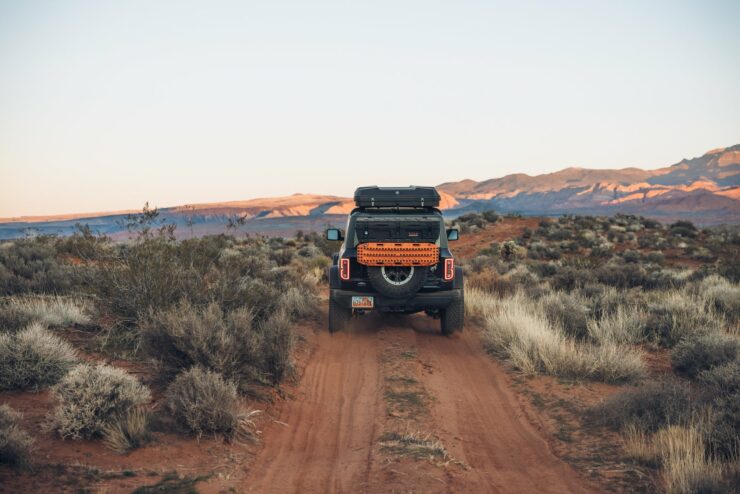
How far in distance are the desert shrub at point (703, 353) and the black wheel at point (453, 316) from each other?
3477 mm

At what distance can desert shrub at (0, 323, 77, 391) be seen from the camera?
236 inches

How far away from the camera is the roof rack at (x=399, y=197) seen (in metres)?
10.8

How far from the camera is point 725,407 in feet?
17.8

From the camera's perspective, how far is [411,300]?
384 inches

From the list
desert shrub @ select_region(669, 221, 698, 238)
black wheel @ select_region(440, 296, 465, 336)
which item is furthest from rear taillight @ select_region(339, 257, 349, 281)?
desert shrub @ select_region(669, 221, 698, 238)

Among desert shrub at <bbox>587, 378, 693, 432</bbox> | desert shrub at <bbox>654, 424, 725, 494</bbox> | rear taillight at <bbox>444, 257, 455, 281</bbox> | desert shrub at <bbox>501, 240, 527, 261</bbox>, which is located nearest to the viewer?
desert shrub at <bbox>654, 424, 725, 494</bbox>

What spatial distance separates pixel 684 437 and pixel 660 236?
30750mm

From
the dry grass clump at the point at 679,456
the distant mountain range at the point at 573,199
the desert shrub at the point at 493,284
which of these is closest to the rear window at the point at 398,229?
the dry grass clump at the point at 679,456

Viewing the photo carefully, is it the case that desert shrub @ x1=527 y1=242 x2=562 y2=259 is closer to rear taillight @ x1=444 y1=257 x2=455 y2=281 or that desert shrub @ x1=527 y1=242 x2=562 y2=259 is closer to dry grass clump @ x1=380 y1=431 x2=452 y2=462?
rear taillight @ x1=444 y1=257 x2=455 y2=281

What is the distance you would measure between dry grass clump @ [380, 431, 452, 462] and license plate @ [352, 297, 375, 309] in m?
3.97

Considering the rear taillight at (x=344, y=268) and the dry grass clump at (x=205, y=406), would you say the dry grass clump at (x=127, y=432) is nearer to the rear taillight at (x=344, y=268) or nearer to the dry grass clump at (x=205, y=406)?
the dry grass clump at (x=205, y=406)

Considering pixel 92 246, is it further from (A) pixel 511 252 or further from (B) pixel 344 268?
(A) pixel 511 252

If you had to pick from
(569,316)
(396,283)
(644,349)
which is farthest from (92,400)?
(644,349)

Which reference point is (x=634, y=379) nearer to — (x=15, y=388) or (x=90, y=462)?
(x=90, y=462)
